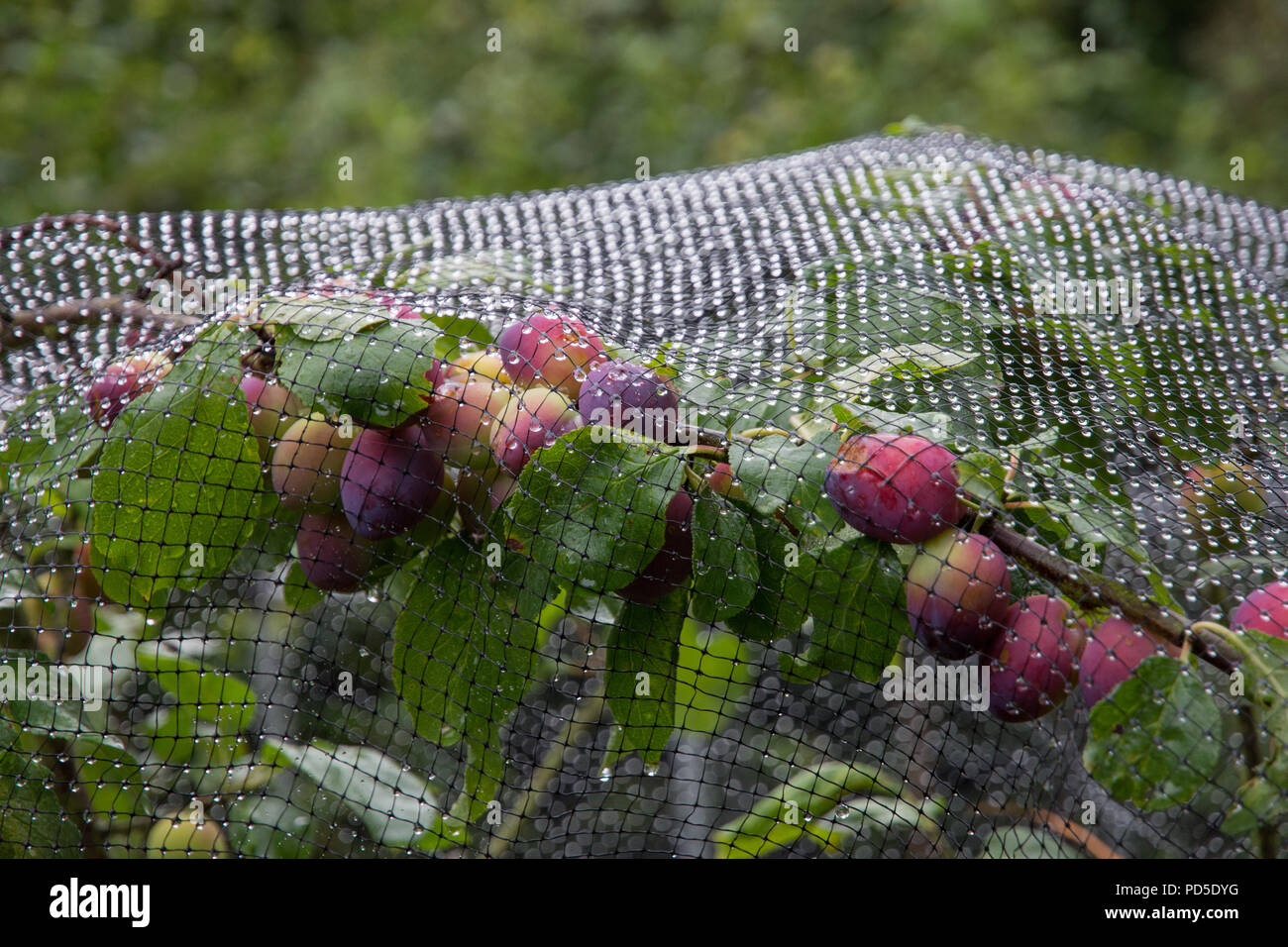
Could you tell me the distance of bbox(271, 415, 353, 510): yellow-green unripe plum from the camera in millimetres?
603

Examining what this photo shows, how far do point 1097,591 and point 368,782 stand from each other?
45 cm

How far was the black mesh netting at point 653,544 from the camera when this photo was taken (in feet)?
1.77

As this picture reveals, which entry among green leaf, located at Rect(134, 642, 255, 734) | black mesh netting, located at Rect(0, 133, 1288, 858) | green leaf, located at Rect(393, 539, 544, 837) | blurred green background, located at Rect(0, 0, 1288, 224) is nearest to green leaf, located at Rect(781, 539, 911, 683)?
A: black mesh netting, located at Rect(0, 133, 1288, 858)

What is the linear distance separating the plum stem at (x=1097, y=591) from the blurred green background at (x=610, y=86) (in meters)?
2.51

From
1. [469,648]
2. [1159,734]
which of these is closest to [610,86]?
[469,648]

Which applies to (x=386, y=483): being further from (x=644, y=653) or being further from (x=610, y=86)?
(x=610, y=86)

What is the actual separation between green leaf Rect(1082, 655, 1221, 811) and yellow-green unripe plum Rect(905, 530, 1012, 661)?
63 millimetres

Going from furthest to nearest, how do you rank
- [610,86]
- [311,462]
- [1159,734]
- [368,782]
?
[610,86] < [368,782] < [311,462] < [1159,734]

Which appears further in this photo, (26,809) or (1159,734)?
(26,809)

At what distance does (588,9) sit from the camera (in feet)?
11.3

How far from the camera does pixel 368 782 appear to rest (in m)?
0.71

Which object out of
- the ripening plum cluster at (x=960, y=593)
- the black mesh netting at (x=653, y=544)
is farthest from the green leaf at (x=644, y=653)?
the ripening plum cluster at (x=960, y=593)

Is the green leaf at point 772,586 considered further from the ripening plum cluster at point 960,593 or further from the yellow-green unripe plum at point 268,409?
the yellow-green unripe plum at point 268,409

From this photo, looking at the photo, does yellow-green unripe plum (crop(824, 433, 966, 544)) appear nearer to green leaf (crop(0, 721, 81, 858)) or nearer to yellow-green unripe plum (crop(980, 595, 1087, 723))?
yellow-green unripe plum (crop(980, 595, 1087, 723))
